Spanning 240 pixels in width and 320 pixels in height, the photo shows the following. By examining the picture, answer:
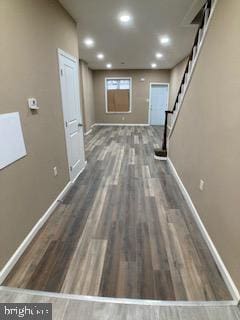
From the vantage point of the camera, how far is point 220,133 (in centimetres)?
181

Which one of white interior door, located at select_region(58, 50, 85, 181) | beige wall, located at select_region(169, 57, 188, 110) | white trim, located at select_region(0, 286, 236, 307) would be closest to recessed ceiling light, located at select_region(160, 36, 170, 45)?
beige wall, located at select_region(169, 57, 188, 110)

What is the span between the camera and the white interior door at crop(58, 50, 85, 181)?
3.08m

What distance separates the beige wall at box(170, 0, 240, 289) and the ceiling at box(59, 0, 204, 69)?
1.43 meters

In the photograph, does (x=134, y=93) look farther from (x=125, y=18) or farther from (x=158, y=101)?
(x=125, y=18)

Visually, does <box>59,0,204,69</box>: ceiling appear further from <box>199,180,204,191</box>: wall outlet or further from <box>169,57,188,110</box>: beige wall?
<box>199,180,204,191</box>: wall outlet

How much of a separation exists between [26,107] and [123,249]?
5.67ft

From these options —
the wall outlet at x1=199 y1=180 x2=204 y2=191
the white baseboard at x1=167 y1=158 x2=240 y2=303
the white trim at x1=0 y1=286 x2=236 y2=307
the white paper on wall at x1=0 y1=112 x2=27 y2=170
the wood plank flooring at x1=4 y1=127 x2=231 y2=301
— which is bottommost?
the wood plank flooring at x1=4 y1=127 x2=231 y2=301

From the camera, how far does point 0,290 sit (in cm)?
153

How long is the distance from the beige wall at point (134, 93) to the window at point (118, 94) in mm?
199

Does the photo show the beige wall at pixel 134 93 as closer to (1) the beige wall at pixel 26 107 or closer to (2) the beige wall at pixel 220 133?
(1) the beige wall at pixel 26 107

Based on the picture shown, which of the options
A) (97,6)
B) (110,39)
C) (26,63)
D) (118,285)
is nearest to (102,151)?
(110,39)

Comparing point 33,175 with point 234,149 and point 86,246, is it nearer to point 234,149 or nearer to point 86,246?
point 86,246

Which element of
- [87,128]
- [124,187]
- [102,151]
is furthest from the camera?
[87,128]

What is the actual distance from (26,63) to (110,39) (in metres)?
3.35
